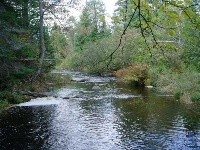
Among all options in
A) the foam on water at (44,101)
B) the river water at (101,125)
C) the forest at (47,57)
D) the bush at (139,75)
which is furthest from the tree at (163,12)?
the bush at (139,75)

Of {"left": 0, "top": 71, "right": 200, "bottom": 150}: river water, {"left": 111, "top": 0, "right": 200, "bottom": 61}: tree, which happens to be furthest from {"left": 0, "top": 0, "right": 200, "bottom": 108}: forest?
{"left": 111, "top": 0, "right": 200, "bottom": 61}: tree

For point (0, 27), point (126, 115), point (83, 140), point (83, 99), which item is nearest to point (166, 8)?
point (83, 140)

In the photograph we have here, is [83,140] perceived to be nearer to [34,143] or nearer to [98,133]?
[98,133]

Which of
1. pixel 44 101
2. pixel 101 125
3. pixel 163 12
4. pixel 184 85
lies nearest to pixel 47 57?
pixel 44 101

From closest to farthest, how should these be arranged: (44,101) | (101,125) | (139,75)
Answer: (101,125)
(44,101)
(139,75)

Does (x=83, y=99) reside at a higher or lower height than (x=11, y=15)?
lower

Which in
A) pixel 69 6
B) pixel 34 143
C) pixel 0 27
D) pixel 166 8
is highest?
pixel 69 6

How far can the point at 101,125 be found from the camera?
12625mm

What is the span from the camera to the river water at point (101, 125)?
10.1 meters

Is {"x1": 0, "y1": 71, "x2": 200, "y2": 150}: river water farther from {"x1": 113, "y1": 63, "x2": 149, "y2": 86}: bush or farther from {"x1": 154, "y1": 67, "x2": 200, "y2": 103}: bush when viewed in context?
{"x1": 113, "y1": 63, "x2": 149, "y2": 86}: bush

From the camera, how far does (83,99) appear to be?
19.6 meters

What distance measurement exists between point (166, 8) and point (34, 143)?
873 centimetres

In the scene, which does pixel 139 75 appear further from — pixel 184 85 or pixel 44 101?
pixel 44 101

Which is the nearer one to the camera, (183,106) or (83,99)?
(183,106)
